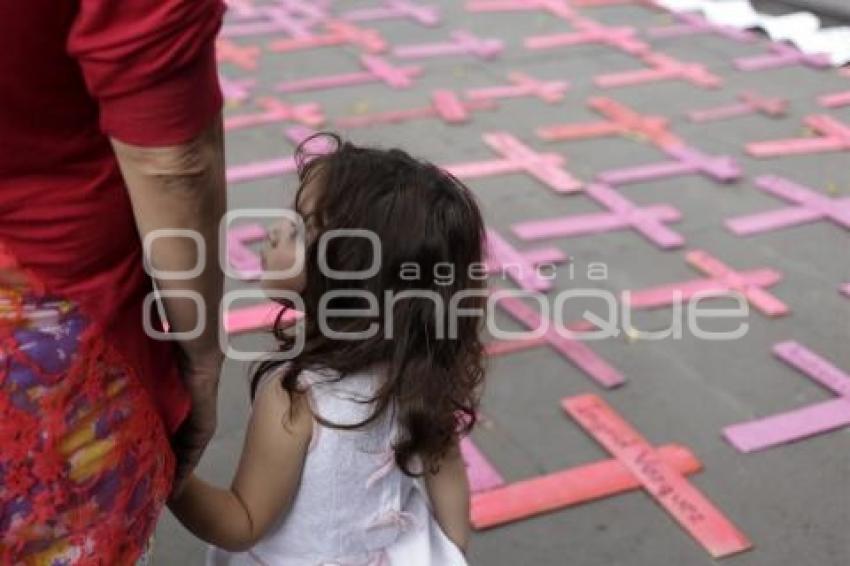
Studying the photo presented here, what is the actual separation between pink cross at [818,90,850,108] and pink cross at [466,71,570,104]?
3.40 feet

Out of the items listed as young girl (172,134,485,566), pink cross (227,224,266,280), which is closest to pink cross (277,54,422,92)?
pink cross (227,224,266,280)

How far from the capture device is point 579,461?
236cm

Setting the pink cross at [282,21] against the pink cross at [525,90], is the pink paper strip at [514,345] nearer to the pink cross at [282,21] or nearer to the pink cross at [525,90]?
the pink cross at [525,90]

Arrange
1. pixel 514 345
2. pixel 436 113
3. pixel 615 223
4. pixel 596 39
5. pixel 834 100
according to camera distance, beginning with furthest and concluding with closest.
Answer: pixel 596 39
pixel 834 100
pixel 436 113
pixel 615 223
pixel 514 345

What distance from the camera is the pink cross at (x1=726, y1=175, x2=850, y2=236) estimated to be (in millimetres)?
3379

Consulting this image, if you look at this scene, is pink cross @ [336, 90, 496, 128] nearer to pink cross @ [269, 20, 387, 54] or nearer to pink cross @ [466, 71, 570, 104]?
pink cross @ [466, 71, 570, 104]

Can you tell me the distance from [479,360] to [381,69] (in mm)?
3296

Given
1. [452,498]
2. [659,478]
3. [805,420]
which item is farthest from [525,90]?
[452,498]

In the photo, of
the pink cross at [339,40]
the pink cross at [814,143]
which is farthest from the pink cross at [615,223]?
the pink cross at [339,40]

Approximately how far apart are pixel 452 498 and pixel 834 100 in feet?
11.4

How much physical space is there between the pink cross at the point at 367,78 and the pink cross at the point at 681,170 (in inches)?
43.9

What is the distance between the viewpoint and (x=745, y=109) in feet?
14.0

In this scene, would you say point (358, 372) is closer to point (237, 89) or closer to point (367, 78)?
point (237, 89)

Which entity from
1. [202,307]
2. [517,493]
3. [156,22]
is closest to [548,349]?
[517,493]
